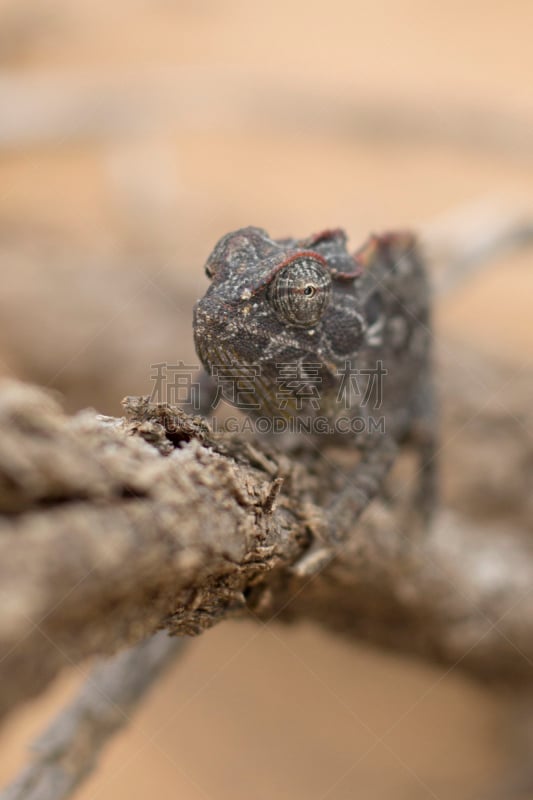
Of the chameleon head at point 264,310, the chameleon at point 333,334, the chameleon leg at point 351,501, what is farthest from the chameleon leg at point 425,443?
the chameleon head at point 264,310

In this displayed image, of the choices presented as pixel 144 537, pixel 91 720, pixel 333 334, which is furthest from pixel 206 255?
pixel 144 537

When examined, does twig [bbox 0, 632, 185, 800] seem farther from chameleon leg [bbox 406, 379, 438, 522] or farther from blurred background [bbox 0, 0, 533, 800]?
chameleon leg [bbox 406, 379, 438, 522]

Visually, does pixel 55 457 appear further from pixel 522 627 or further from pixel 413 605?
pixel 522 627

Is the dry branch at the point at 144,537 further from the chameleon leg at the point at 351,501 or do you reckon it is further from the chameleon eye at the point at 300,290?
the chameleon eye at the point at 300,290

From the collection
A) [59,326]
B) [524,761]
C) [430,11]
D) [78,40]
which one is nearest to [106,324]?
[59,326]

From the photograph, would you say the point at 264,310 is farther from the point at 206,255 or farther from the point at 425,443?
the point at 206,255

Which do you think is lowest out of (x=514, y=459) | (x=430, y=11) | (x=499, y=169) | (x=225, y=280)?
(x=514, y=459)
